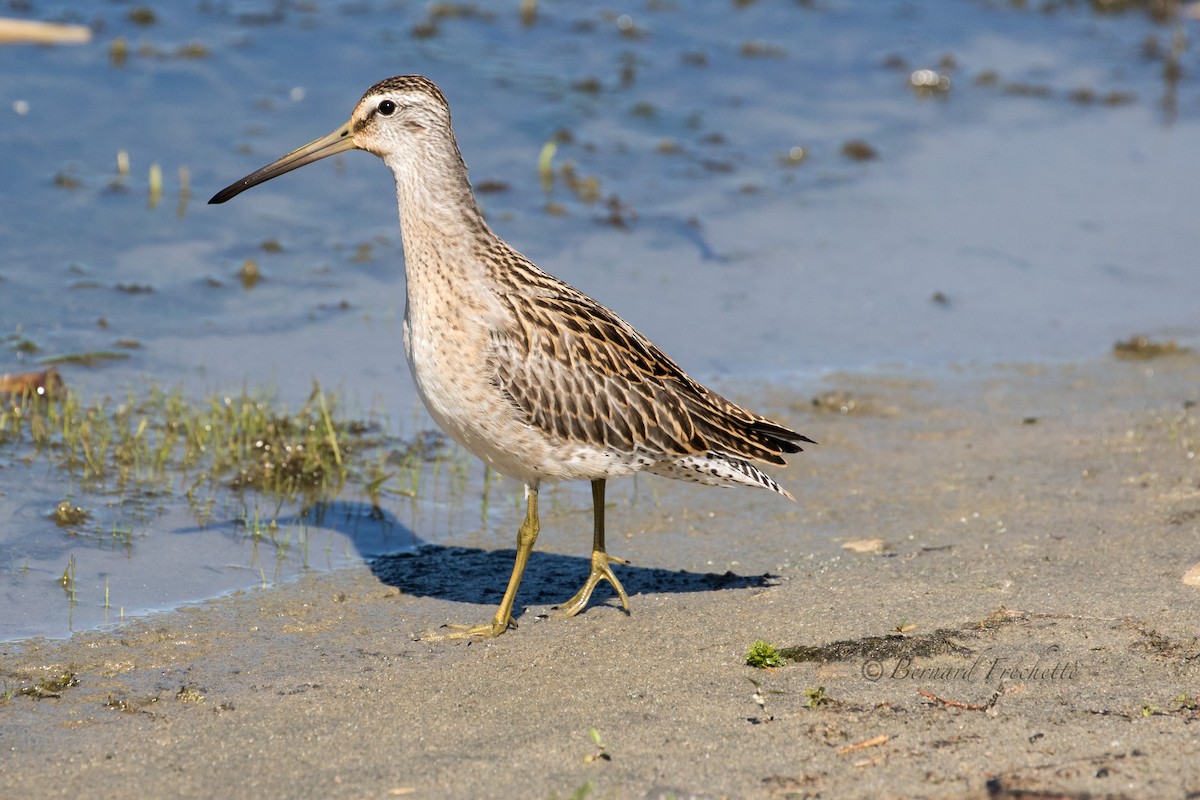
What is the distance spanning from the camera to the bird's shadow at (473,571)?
5934 millimetres

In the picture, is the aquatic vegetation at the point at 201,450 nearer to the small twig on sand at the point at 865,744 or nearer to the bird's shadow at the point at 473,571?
the bird's shadow at the point at 473,571

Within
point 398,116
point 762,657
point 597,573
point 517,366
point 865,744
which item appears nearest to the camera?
point 865,744

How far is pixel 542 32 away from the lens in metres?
13.4

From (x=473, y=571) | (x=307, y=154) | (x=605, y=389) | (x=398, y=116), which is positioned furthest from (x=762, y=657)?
(x=307, y=154)

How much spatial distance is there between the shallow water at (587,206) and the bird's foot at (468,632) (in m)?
0.84

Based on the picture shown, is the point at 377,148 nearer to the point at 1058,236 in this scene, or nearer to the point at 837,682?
the point at 837,682

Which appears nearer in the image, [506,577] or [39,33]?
[506,577]

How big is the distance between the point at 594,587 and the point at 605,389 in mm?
793

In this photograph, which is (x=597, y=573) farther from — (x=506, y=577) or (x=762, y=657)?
(x=762, y=657)

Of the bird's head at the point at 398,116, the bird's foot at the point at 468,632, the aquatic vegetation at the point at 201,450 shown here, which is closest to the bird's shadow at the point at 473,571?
the aquatic vegetation at the point at 201,450

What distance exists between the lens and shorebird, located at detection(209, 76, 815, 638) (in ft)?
17.6

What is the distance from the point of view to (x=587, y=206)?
10375 mm

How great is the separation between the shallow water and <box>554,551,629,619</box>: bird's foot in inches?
33.6

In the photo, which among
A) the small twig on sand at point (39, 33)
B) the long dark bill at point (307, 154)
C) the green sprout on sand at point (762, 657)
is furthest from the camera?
the small twig on sand at point (39, 33)
